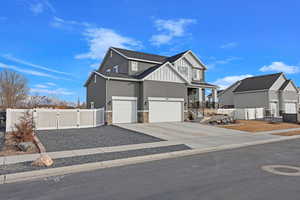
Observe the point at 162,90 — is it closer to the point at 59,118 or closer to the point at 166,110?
the point at 166,110

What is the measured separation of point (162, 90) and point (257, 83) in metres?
21.7

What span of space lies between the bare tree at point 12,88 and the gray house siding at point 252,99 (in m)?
34.2

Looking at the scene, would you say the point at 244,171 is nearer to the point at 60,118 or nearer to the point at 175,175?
the point at 175,175

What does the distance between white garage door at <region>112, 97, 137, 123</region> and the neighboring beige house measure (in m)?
22.6

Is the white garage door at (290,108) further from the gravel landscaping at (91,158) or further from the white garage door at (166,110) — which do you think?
the gravel landscaping at (91,158)

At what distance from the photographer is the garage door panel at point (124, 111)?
17594 millimetres

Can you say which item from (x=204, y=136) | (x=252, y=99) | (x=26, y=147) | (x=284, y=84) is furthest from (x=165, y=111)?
(x=284, y=84)

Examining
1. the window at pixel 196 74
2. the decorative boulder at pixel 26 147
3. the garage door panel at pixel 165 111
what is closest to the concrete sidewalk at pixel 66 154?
the decorative boulder at pixel 26 147

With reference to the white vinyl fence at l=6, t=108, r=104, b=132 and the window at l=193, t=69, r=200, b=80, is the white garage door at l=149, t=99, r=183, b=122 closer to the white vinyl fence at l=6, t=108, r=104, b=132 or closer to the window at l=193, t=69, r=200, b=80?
the white vinyl fence at l=6, t=108, r=104, b=132

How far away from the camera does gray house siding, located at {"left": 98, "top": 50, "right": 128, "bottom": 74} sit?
74.7 feet

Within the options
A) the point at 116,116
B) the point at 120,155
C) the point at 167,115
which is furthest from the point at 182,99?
the point at 120,155

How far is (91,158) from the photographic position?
702 cm

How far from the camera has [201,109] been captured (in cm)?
2344

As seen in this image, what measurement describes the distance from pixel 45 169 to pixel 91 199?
261 centimetres
